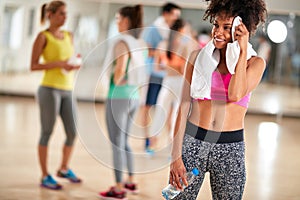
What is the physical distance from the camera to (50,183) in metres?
4.22

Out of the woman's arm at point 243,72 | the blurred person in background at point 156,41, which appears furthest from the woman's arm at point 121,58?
the woman's arm at point 243,72

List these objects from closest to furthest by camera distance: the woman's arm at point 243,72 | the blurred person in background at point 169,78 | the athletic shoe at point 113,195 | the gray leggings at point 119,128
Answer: the woman's arm at point 243,72, the gray leggings at point 119,128, the athletic shoe at point 113,195, the blurred person in background at point 169,78

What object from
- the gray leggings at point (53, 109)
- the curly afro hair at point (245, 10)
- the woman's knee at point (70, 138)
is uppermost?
the curly afro hair at point (245, 10)

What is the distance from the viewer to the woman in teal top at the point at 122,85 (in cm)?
374

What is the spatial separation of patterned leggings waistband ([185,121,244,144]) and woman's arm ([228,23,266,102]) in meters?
0.13

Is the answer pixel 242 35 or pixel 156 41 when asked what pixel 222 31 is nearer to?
pixel 242 35

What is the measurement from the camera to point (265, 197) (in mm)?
4258

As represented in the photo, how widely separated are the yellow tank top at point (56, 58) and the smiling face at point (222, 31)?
1920mm

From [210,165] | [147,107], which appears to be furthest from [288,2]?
[147,107]

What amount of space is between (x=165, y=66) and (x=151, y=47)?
280 mm

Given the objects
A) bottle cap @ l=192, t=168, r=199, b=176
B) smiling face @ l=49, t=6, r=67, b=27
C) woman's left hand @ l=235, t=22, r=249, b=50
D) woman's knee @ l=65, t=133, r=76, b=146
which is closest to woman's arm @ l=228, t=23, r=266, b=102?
woman's left hand @ l=235, t=22, r=249, b=50

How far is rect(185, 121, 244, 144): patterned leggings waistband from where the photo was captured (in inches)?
91.3

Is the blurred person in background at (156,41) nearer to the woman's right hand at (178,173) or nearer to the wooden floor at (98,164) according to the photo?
the wooden floor at (98,164)

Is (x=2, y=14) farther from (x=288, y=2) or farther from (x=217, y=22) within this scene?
(x=217, y=22)
